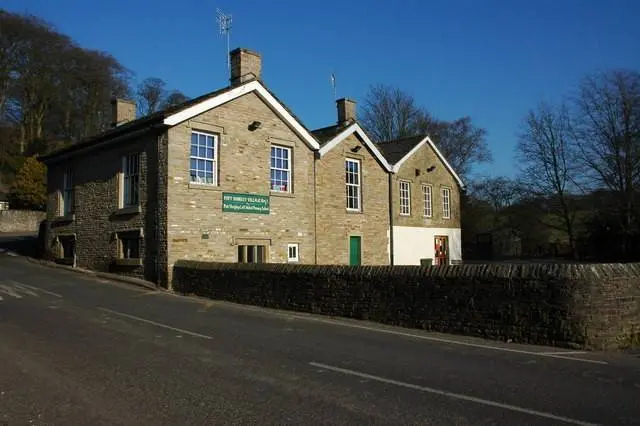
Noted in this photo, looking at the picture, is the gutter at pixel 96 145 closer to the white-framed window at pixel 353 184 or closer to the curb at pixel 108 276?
the curb at pixel 108 276

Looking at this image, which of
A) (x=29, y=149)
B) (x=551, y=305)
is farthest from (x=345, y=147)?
(x=29, y=149)

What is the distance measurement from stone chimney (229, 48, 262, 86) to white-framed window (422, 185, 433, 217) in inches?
543

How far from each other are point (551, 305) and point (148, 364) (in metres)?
7.13

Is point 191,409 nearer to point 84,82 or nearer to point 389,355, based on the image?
point 389,355

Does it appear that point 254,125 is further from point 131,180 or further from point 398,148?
point 398,148

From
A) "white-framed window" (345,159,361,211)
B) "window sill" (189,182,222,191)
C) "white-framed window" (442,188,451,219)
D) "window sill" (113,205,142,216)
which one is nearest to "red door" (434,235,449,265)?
"white-framed window" (442,188,451,219)

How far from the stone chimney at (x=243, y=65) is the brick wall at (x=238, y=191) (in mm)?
988

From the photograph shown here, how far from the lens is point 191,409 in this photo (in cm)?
565

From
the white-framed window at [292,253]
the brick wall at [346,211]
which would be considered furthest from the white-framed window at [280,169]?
the white-framed window at [292,253]

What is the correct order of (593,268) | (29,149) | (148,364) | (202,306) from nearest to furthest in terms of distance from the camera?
(148,364), (593,268), (202,306), (29,149)

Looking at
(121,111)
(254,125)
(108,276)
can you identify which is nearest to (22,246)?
(121,111)

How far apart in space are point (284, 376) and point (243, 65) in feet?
56.2

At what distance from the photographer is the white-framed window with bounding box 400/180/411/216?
30219 millimetres

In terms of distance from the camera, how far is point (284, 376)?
7.09m
